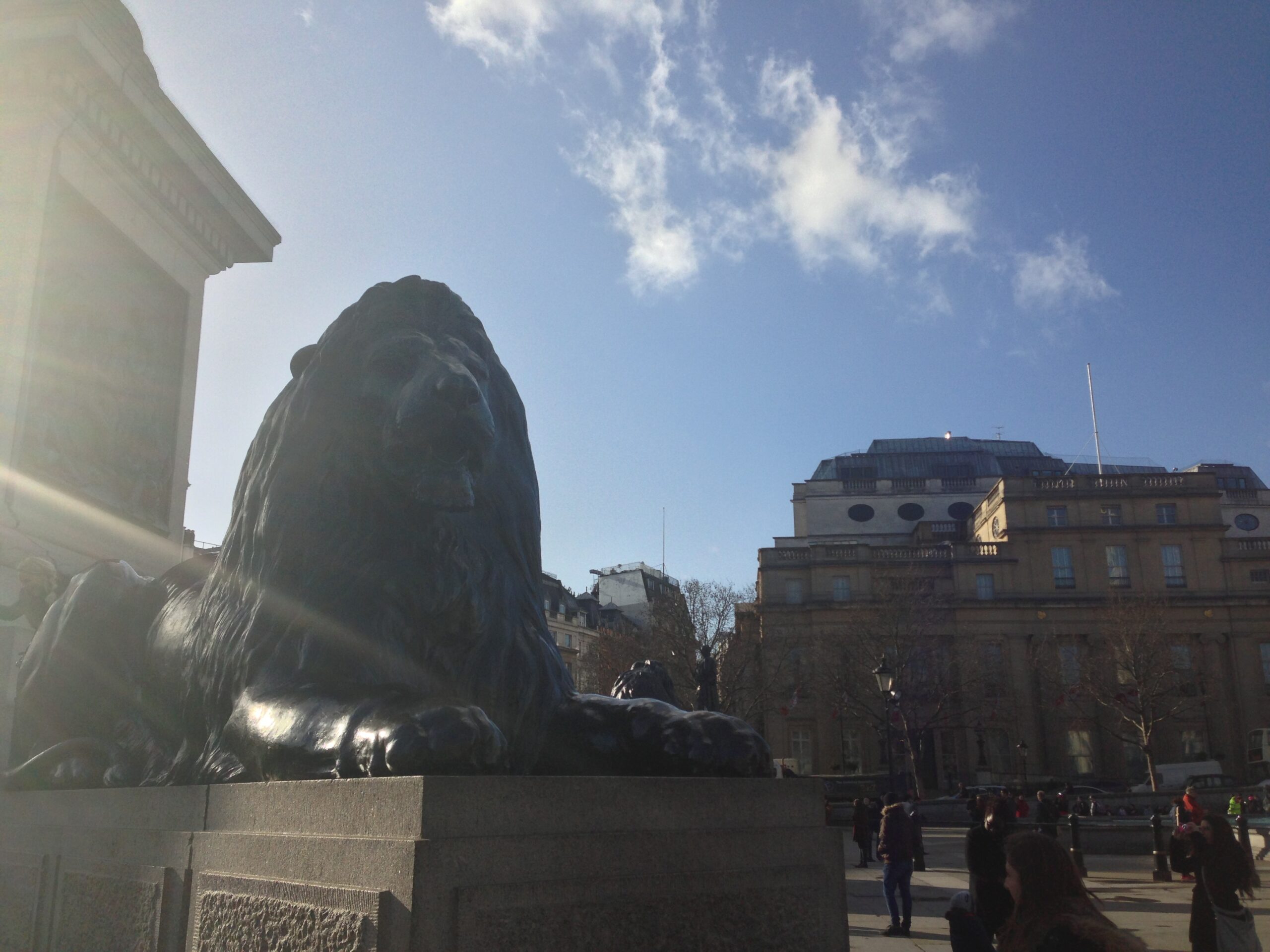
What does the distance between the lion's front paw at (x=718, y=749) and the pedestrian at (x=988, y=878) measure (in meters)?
3.52

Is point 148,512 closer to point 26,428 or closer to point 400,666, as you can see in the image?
point 26,428

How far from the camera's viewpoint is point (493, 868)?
180 centimetres

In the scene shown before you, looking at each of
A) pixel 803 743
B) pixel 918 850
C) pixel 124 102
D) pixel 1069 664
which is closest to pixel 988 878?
pixel 124 102

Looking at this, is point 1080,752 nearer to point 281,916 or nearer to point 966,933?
point 966,933

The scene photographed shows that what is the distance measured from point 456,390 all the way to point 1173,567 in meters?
58.1

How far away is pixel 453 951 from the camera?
5.60 ft

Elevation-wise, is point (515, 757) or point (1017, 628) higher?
point (1017, 628)

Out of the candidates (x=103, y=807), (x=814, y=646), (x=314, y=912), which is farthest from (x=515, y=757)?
(x=814, y=646)

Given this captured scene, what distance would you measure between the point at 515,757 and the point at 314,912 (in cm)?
84

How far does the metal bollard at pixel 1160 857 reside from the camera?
16.7 meters

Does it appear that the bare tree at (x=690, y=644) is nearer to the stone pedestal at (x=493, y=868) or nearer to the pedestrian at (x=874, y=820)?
the pedestrian at (x=874, y=820)

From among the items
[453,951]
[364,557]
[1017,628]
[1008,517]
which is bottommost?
[453,951]

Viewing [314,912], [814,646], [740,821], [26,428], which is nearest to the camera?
[314,912]

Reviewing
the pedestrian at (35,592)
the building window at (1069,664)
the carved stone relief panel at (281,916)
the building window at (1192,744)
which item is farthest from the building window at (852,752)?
the carved stone relief panel at (281,916)
